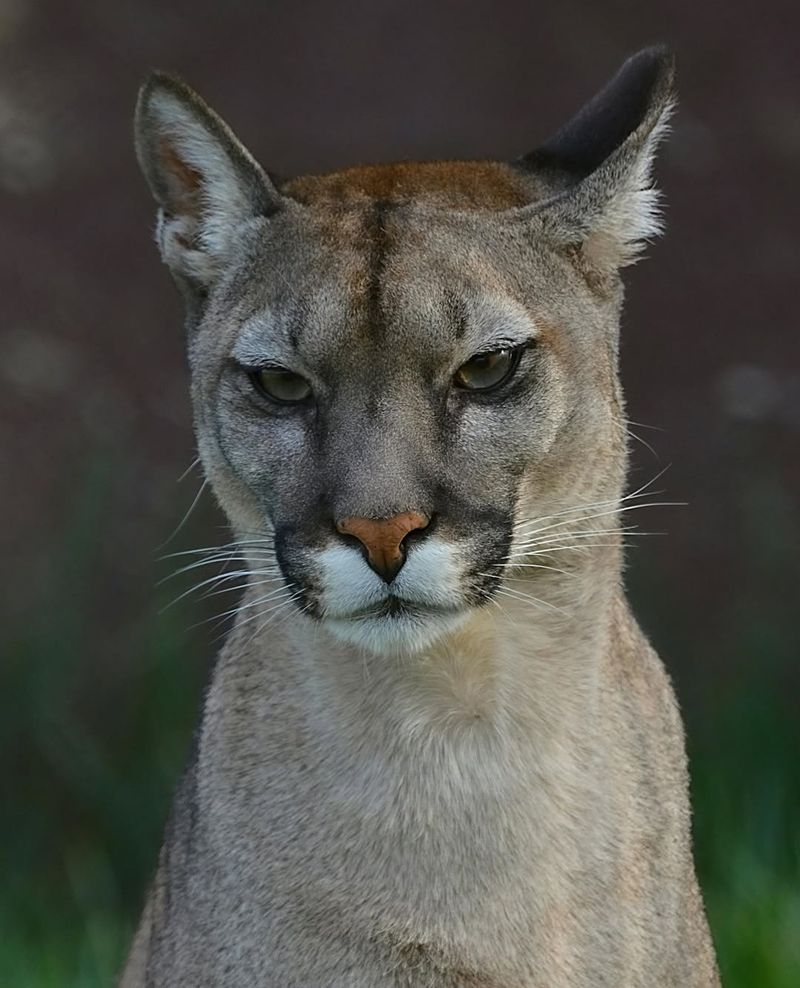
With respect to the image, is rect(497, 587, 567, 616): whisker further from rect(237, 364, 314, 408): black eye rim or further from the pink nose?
rect(237, 364, 314, 408): black eye rim

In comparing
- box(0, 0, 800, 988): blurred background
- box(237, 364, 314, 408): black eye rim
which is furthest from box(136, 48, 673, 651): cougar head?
box(0, 0, 800, 988): blurred background

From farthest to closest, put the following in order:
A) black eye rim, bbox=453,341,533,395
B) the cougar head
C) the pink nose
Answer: black eye rim, bbox=453,341,533,395 → the cougar head → the pink nose

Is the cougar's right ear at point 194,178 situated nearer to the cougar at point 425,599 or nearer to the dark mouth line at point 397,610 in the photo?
the cougar at point 425,599

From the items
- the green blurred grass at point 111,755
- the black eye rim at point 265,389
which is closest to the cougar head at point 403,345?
the black eye rim at point 265,389

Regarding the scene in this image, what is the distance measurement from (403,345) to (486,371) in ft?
0.55

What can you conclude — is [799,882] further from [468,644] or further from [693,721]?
[468,644]

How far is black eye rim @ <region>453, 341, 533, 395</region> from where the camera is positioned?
11.6ft

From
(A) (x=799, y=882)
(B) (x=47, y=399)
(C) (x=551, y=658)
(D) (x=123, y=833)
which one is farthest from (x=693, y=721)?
(C) (x=551, y=658)

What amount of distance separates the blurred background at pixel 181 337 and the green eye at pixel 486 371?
3234mm

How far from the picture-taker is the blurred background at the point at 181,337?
678 centimetres

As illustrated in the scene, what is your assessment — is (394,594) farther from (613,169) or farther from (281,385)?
(613,169)

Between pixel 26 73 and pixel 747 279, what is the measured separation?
8.60ft

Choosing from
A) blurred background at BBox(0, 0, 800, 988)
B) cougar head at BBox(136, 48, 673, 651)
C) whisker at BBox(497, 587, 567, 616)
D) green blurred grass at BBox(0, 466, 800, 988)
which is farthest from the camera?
blurred background at BBox(0, 0, 800, 988)

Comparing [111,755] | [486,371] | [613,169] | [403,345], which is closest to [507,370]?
[486,371]
